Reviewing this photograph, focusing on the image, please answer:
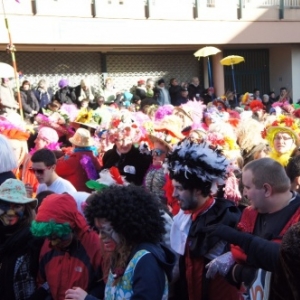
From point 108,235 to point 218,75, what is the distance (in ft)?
65.0

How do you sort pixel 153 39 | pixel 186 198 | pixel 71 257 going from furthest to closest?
1. pixel 153 39
2. pixel 186 198
3. pixel 71 257

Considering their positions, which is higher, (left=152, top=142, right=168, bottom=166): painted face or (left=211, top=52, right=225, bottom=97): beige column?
(left=152, top=142, right=168, bottom=166): painted face

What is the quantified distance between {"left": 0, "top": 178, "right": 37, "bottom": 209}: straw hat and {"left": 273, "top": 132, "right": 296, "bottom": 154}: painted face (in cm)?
298

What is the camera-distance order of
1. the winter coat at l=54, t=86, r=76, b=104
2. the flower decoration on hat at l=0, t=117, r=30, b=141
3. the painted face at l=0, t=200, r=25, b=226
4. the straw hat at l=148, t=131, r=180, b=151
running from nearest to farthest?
the painted face at l=0, t=200, r=25, b=226 → the straw hat at l=148, t=131, r=180, b=151 → the flower decoration on hat at l=0, t=117, r=30, b=141 → the winter coat at l=54, t=86, r=76, b=104

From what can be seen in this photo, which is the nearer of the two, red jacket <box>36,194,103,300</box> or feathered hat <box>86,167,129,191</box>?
red jacket <box>36,194,103,300</box>

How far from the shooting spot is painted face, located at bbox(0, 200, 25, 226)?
388 cm

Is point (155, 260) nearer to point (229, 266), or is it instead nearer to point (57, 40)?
point (229, 266)

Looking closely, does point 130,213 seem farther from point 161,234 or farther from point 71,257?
Answer: point 71,257

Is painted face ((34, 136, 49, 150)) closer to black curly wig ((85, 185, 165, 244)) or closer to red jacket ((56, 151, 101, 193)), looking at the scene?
red jacket ((56, 151, 101, 193))

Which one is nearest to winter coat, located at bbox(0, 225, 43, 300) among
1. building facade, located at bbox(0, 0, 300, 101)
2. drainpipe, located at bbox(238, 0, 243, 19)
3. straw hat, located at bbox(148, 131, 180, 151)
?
straw hat, located at bbox(148, 131, 180, 151)

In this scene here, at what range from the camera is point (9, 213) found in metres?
3.88

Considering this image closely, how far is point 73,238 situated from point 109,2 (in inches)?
645

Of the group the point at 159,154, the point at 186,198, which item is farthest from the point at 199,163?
the point at 159,154

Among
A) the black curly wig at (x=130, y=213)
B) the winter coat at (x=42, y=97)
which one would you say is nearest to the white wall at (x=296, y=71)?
the winter coat at (x=42, y=97)
